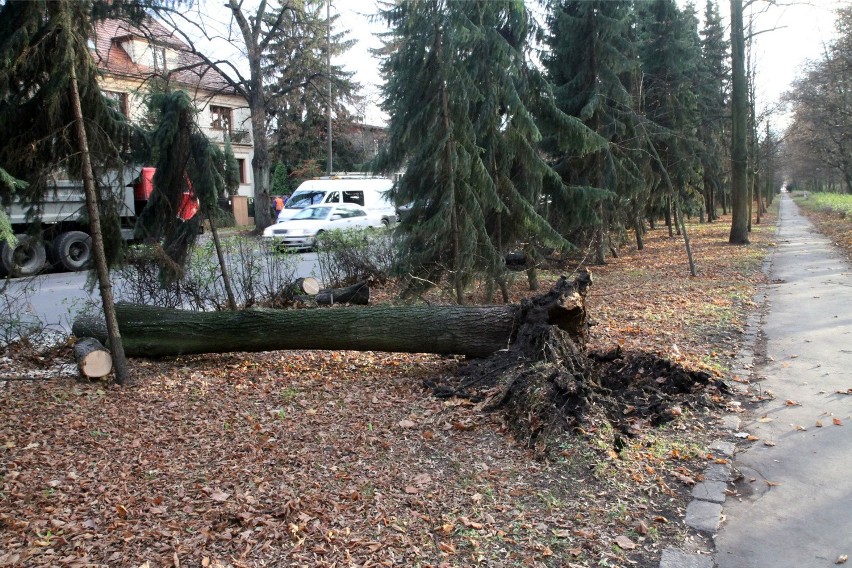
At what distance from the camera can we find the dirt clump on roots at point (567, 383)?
4.89 metres

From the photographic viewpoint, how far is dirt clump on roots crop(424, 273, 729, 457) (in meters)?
4.89

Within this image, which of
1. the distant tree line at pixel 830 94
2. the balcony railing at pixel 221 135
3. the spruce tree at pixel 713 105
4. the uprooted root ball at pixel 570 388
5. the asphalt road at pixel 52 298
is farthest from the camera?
the spruce tree at pixel 713 105

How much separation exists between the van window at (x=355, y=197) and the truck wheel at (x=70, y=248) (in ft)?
38.5

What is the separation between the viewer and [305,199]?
1023 inches

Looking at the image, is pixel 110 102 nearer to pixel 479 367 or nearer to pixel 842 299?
pixel 479 367

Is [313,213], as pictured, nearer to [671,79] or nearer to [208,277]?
[671,79]

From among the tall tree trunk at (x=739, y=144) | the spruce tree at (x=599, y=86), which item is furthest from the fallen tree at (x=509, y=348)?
the tall tree trunk at (x=739, y=144)

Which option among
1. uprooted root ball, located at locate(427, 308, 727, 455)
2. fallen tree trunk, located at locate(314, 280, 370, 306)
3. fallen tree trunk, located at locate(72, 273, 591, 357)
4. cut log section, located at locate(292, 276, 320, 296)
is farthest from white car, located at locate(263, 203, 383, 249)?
uprooted root ball, located at locate(427, 308, 727, 455)

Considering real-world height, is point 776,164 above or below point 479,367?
above

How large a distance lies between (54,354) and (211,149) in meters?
3.01

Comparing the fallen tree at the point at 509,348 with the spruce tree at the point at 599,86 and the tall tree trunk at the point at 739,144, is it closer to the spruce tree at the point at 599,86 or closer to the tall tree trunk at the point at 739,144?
the spruce tree at the point at 599,86

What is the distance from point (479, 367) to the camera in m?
6.14

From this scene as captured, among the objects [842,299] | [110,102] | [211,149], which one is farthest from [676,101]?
[110,102]

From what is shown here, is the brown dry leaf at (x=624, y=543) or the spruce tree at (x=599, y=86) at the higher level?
the spruce tree at (x=599, y=86)
